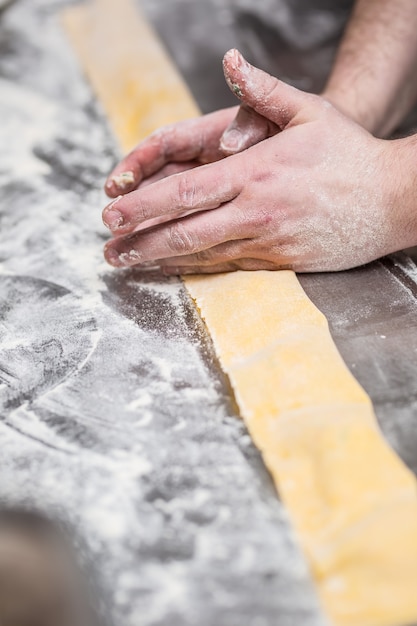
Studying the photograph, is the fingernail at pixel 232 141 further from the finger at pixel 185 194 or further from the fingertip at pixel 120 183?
the fingertip at pixel 120 183

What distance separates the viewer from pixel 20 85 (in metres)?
2.05

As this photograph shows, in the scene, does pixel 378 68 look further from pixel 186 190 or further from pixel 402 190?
pixel 186 190

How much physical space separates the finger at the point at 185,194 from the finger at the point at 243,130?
0.34 feet

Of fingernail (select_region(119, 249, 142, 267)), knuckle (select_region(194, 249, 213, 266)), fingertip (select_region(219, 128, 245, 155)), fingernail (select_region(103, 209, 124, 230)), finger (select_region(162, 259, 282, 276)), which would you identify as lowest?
finger (select_region(162, 259, 282, 276))

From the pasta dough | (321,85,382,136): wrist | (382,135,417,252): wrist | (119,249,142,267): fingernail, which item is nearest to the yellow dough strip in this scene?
the pasta dough

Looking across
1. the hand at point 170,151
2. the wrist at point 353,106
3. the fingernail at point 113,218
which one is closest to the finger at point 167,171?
the hand at point 170,151

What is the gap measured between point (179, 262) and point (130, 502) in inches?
21.0

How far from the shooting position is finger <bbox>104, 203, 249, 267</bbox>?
1.19m

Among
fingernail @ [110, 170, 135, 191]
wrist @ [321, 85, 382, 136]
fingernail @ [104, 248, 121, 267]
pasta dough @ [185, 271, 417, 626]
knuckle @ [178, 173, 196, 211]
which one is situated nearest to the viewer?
pasta dough @ [185, 271, 417, 626]

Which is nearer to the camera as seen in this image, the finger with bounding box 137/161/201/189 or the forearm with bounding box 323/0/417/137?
the finger with bounding box 137/161/201/189

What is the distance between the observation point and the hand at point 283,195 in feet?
3.89

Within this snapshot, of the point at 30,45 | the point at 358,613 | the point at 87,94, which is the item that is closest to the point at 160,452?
the point at 358,613

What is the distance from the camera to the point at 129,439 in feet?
3.21

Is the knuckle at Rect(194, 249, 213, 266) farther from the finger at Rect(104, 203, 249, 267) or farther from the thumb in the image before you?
the thumb
